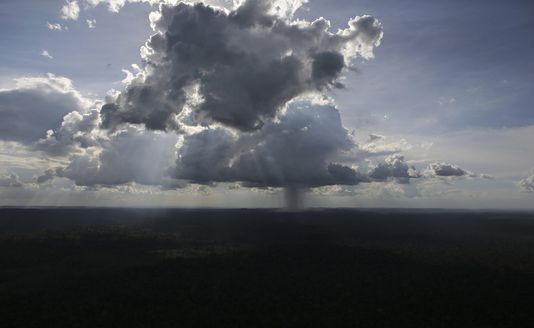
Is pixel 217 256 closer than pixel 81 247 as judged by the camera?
Yes

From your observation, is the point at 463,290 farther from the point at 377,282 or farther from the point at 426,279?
the point at 377,282

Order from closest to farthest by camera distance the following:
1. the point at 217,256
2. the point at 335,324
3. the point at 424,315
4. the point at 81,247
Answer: the point at 335,324 < the point at 424,315 < the point at 217,256 < the point at 81,247

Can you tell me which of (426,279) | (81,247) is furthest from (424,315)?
(81,247)

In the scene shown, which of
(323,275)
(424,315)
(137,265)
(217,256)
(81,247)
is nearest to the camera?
(424,315)

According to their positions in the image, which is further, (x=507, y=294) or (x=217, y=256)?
(x=217, y=256)

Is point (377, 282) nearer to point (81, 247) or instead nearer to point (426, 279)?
point (426, 279)

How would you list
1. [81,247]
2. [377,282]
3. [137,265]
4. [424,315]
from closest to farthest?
[424,315], [377,282], [137,265], [81,247]

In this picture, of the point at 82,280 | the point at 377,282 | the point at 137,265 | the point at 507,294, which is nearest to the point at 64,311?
the point at 82,280

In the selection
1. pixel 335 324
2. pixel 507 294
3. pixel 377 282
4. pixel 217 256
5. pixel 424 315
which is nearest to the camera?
pixel 335 324

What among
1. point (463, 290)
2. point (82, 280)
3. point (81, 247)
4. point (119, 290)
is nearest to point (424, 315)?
point (463, 290)
